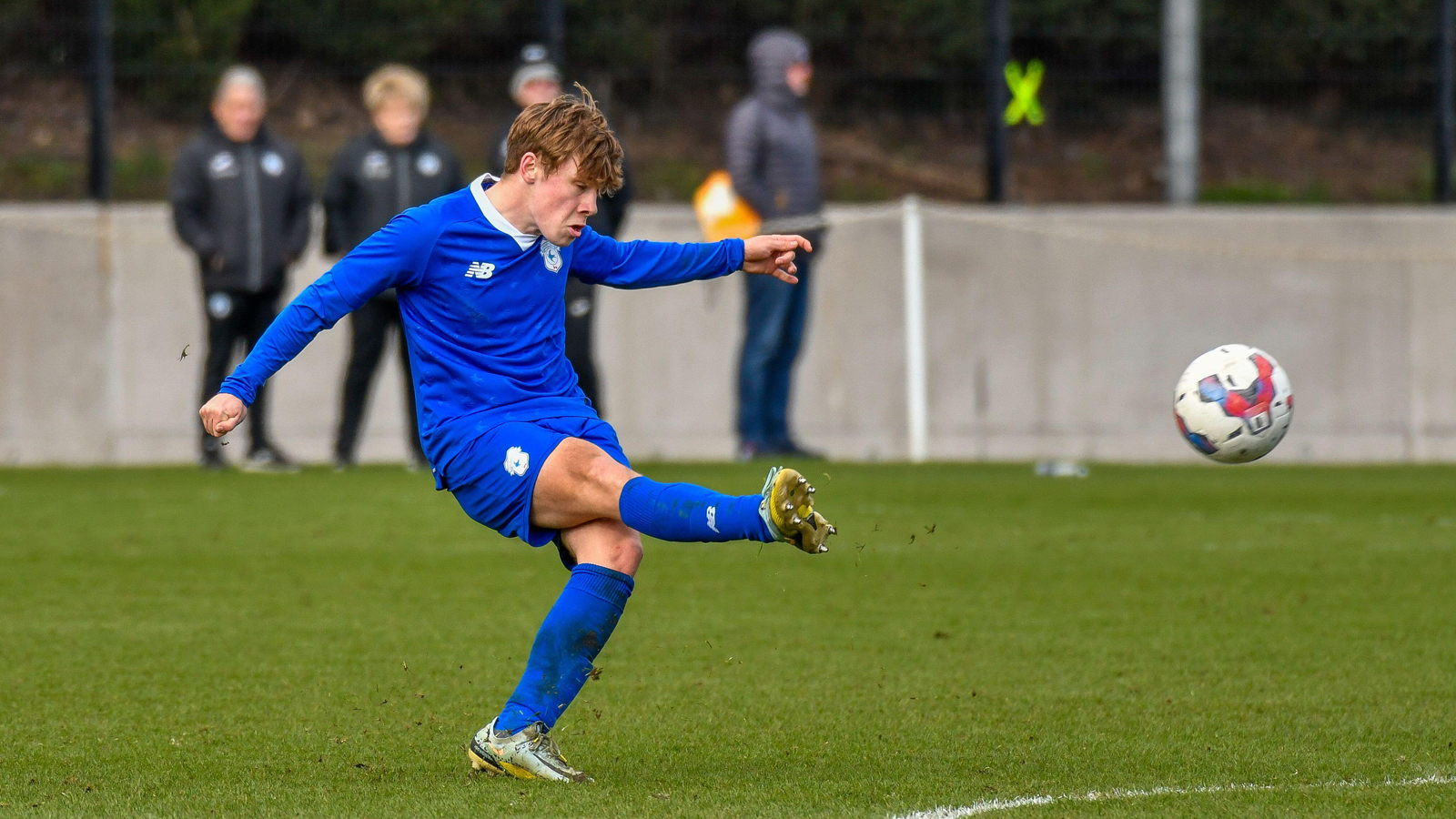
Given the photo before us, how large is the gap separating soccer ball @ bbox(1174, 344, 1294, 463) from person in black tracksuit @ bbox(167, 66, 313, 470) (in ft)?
22.1

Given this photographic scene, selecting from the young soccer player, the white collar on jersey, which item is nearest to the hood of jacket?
the young soccer player

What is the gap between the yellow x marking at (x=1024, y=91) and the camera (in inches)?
523

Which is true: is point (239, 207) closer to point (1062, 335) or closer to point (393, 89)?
point (393, 89)

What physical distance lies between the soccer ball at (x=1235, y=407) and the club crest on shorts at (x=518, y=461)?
7.15 ft

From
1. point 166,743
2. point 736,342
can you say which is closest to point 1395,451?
point 736,342

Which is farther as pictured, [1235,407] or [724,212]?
[724,212]

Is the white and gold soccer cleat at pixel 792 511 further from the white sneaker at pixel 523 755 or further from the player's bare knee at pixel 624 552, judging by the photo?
the white sneaker at pixel 523 755

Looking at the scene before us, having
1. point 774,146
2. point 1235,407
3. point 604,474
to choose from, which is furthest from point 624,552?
point 774,146

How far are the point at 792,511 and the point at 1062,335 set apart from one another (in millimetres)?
9359

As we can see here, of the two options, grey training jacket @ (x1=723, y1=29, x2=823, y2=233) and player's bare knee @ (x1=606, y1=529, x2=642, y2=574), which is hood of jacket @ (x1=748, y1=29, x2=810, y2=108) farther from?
player's bare knee @ (x1=606, y1=529, x2=642, y2=574)

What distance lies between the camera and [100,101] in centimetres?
1283

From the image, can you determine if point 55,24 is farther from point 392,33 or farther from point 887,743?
point 887,743

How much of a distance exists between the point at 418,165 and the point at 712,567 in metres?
4.15

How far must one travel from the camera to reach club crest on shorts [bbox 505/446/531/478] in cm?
418
